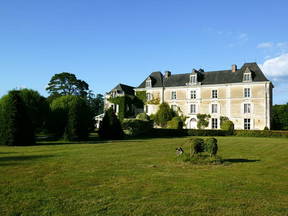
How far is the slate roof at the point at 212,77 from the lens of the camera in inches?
1356

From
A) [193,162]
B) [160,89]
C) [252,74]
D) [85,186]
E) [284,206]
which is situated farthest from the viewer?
[160,89]

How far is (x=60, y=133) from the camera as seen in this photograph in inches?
924

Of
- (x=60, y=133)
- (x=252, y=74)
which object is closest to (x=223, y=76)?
(x=252, y=74)

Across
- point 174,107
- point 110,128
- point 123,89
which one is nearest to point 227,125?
point 174,107

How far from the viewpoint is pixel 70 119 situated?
21.7 metres

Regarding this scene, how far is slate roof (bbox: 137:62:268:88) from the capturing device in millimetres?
34438

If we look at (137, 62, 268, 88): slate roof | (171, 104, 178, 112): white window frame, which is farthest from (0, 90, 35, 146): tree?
(137, 62, 268, 88): slate roof

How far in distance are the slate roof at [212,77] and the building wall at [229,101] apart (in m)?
0.77

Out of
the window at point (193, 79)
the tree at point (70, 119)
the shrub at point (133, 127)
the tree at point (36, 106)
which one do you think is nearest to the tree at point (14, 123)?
the tree at point (70, 119)

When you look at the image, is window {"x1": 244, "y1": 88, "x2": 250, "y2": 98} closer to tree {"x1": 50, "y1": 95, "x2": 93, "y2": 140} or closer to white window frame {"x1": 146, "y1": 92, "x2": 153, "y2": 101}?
white window frame {"x1": 146, "y1": 92, "x2": 153, "y2": 101}

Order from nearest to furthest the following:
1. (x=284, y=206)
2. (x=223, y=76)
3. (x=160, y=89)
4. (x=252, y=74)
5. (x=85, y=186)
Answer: (x=284, y=206) < (x=85, y=186) < (x=252, y=74) < (x=223, y=76) < (x=160, y=89)

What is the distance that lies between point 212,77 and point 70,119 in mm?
23753

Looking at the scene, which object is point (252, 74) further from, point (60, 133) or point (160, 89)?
point (60, 133)

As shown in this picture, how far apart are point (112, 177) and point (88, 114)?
1718 cm
